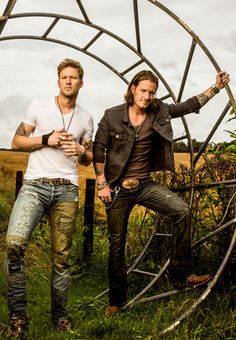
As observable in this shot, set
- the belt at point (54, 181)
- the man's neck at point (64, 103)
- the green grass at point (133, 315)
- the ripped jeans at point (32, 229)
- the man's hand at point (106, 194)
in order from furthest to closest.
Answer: the man's hand at point (106, 194) → the green grass at point (133, 315) → the man's neck at point (64, 103) → the belt at point (54, 181) → the ripped jeans at point (32, 229)

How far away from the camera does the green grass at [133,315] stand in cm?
501

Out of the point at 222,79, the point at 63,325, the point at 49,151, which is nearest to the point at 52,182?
the point at 49,151

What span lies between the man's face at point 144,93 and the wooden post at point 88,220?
3192 millimetres

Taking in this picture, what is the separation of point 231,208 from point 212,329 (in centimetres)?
133

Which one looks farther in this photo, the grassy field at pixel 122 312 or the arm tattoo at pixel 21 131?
the grassy field at pixel 122 312

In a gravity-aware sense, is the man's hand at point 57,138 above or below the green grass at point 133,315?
above

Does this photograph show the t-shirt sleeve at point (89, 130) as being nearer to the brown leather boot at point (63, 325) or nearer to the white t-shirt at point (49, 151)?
the white t-shirt at point (49, 151)

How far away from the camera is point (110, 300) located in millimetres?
5602

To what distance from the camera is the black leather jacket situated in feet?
17.2

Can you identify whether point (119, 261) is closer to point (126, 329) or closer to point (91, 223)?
point (126, 329)

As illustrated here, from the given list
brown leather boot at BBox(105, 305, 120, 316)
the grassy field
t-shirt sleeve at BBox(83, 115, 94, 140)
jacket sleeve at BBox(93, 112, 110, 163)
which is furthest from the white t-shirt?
brown leather boot at BBox(105, 305, 120, 316)

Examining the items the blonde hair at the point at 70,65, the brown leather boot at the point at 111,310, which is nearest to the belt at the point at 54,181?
the blonde hair at the point at 70,65

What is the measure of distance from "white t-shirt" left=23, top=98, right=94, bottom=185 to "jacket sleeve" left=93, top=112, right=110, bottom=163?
0.43 meters

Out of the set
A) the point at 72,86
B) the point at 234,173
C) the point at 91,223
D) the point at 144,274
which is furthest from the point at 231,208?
the point at 91,223
